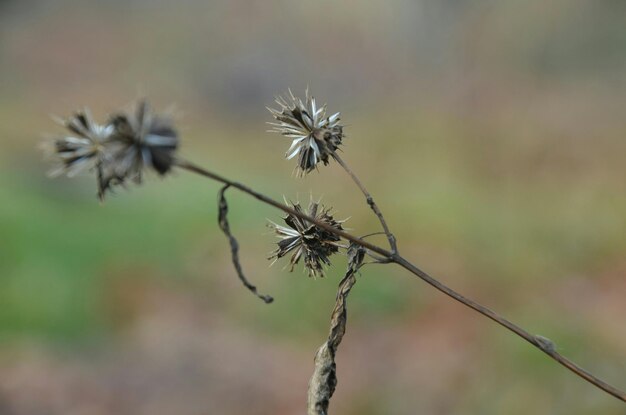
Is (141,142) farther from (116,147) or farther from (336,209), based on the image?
(336,209)

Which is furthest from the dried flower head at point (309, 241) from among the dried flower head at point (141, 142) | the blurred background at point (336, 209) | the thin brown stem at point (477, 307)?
the blurred background at point (336, 209)

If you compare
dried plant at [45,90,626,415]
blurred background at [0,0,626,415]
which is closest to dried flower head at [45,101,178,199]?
dried plant at [45,90,626,415]

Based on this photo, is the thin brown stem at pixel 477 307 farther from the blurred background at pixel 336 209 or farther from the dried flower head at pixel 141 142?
the blurred background at pixel 336 209

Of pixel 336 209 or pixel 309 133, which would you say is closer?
pixel 309 133

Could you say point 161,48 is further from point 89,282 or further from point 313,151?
point 313,151

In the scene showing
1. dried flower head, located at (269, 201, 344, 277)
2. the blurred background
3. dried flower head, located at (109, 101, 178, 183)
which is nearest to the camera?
dried flower head, located at (109, 101, 178, 183)

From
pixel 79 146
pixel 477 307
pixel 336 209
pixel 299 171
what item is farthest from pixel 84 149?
pixel 336 209

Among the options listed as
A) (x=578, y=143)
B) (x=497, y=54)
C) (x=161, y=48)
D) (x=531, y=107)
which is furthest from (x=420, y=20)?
(x=161, y=48)

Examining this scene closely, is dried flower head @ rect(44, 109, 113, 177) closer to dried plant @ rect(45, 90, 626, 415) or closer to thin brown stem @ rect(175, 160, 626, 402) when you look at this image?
dried plant @ rect(45, 90, 626, 415)

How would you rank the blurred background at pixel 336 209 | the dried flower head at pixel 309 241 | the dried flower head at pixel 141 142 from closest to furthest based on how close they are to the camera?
the dried flower head at pixel 141 142 → the dried flower head at pixel 309 241 → the blurred background at pixel 336 209
